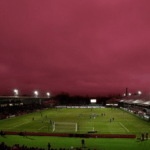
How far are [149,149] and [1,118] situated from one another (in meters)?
49.5

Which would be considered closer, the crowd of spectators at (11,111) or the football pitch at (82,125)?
the football pitch at (82,125)

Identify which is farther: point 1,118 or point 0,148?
point 1,118

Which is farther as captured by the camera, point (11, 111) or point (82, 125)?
point (11, 111)

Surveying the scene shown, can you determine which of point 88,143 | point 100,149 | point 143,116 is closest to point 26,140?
point 88,143

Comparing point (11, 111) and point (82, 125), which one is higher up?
point (82, 125)

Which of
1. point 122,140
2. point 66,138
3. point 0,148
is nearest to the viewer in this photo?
point 0,148

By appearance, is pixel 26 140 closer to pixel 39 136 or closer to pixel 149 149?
pixel 39 136

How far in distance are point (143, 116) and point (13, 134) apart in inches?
1734

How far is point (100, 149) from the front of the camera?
866 inches

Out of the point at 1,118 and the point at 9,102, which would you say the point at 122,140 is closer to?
the point at 1,118

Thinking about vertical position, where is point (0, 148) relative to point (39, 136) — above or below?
above

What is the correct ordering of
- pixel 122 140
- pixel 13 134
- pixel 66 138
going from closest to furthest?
pixel 122 140
pixel 66 138
pixel 13 134

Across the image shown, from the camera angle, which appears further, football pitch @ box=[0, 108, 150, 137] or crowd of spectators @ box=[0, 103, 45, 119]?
crowd of spectators @ box=[0, 103, 45, 119]

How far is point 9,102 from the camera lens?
8488 centimetres
